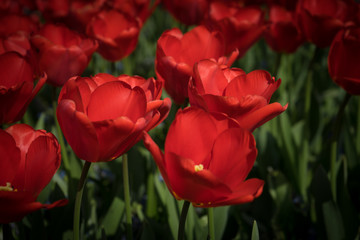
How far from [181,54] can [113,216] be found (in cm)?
50

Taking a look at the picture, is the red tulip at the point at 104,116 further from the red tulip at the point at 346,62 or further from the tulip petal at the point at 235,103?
the red tulip at the point at 346,62

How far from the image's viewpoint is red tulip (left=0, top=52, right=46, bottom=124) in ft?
2.62

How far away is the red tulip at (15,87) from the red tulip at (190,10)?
107cm

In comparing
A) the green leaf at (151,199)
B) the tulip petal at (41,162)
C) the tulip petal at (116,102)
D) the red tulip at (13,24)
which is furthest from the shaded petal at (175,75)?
the red tulip at (13,24)

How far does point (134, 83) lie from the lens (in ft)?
2.57

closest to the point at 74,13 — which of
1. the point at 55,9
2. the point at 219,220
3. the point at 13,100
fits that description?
the point at 55,9

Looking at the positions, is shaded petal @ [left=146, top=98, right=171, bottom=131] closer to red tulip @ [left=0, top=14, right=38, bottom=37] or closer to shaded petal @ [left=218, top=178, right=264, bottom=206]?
shaded petal @ [left=218, top=178, right=264, bottom=206]

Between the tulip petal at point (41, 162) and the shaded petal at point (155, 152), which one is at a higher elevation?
the shaded petal at point (155, 152)

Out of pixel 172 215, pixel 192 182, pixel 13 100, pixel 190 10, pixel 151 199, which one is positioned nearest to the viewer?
pixel 192 182

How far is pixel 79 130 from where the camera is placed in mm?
631

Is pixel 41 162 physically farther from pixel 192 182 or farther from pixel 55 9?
pixel 55 9

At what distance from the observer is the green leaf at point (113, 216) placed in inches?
45.1

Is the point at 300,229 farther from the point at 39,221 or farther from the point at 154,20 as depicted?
the point at 154,20

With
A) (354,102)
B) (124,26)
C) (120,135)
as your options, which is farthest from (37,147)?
(354,102)
